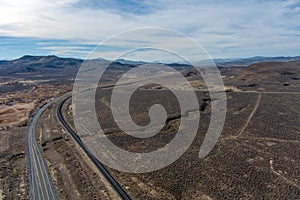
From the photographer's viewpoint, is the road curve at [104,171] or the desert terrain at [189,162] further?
the desert terrain at [189,162]

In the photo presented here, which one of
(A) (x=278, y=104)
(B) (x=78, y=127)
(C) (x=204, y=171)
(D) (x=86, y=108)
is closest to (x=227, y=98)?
(A) (x=278, y=104)

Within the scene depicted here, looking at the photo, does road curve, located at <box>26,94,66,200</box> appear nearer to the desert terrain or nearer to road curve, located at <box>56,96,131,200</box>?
the desert terrain

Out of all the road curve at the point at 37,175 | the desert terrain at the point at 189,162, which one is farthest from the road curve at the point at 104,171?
the road curve at the point at 37,175

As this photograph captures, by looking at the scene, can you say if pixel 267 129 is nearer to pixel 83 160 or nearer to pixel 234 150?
pixel 234 150

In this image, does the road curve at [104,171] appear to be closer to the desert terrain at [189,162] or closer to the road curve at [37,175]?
the desert terrain at [189,162]

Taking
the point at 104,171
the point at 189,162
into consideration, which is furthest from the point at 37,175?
the point at 189,162

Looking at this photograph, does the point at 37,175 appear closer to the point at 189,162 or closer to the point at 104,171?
the point at 104,171

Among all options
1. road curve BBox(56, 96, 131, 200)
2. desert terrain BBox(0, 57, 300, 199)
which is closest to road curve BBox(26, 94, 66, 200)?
desert terrain BBox(0, 57, 300, 199)

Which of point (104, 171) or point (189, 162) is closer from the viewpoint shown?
point (104, 171)
